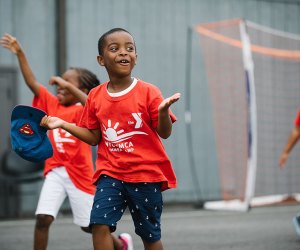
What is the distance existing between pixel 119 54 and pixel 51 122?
0.62 meters

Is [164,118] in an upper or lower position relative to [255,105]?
upper

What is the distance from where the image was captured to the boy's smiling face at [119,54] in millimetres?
4934

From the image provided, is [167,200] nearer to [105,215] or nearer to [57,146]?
[57,146]

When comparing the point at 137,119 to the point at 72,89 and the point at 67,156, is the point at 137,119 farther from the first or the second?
the point at 67,156

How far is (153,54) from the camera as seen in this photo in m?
12.2

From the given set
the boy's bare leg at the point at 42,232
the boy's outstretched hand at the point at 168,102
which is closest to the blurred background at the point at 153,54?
the boy's bare leg at the point at 42,232

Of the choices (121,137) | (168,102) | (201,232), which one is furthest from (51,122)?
(201,232)

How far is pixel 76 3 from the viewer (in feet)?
37.9

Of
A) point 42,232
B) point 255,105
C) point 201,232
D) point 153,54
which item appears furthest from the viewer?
point 153,54

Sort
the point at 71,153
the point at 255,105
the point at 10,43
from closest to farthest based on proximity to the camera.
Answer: the point at 10,43 → the point at 71,153 → the point at 255,105

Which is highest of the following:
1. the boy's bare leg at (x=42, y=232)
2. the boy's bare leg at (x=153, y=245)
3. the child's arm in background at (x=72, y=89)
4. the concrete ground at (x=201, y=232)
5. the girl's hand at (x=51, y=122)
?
the child's arm in background at (x=72, y=89)

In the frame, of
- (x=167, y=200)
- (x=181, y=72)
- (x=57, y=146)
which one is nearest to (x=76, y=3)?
(x=181, y=72)

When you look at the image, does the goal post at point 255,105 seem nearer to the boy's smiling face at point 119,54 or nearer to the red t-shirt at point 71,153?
the red t-shirt at point 71,153

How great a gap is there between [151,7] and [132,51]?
7318 millimetres
